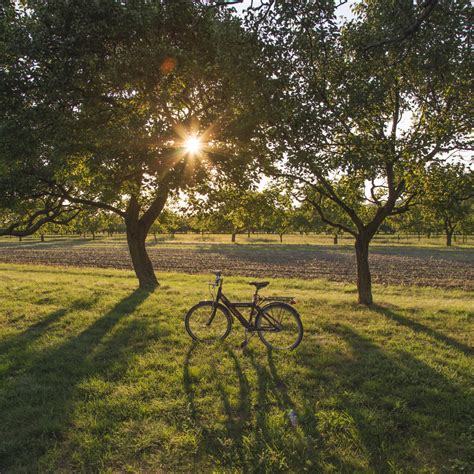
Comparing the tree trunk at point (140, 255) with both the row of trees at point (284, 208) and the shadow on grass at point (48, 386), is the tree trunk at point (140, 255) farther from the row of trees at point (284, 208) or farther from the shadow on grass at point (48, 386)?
the shadow on grass at point (48, 386)

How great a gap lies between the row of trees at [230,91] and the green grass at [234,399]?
4020 millimetres

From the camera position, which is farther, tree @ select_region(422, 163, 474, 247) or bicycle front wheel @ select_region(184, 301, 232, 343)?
tree @ select_region(422, 163, 474, 247)

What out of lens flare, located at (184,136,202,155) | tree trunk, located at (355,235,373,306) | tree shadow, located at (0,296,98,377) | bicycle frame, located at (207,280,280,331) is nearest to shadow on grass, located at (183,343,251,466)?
bicycle frame, located at (207,280,280,331)

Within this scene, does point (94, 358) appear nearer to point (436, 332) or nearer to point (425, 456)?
point (425, 456)

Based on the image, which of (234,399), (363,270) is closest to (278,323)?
(234,399)

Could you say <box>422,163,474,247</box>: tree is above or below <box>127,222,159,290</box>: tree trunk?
above

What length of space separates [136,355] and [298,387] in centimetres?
346

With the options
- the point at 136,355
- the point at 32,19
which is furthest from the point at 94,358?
the point at 32,19

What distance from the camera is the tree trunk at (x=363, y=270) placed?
11.6 metres

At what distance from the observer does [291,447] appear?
403 cm

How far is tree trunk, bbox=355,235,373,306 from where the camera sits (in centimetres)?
1165

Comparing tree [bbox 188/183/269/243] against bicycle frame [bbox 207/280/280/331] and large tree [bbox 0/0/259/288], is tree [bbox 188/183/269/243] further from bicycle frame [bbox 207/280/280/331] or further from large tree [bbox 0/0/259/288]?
bicycle frame [bbox 207/280/280/331]

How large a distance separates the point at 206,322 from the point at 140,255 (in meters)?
9.50

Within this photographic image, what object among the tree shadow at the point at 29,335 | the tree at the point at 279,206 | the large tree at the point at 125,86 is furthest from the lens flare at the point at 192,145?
the tree shadow at the point at 29,335
